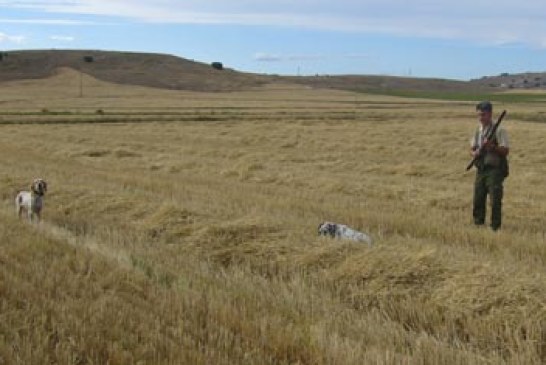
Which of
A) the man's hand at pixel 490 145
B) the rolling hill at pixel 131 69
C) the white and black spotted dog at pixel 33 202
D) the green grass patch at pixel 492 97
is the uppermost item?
the rolling hill at pixel 131 69

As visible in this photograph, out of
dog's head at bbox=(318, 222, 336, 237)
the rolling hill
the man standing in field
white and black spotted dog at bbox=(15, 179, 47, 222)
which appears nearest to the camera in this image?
dog's head at bbox=(318, 222, 336, 237)

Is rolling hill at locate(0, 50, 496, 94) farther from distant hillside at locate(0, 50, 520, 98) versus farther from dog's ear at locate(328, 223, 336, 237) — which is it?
dog's ear at locate(328, 223, 336, 237)

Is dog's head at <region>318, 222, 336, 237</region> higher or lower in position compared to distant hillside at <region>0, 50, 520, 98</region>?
lower

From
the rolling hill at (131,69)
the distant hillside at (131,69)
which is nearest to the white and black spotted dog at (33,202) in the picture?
the rolling hill at (131,69)

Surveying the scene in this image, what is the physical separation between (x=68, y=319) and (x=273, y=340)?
1518 millimetres

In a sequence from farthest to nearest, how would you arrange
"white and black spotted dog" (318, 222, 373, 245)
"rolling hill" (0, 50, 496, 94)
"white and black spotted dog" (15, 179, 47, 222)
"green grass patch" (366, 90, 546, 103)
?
1. "rolling hill" (0, 50, 496, 94)
2. "green grass patch" (366, 90, 546, 103)
3. "white and black spotted dog" (15, 179, 47, 222)
4. "white and black spotted dog" (318, 222, 373, 245)

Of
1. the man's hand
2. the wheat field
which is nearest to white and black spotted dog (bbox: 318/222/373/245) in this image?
the wheat field

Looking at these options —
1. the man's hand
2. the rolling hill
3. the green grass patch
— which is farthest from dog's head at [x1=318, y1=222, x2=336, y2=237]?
the rolling hill

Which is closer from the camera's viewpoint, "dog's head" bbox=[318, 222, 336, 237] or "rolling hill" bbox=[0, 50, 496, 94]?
"dog's head" bbox=[318, 222, 336, 237]

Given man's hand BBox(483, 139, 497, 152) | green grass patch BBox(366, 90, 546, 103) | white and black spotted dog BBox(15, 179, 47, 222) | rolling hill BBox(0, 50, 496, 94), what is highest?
rolling hill BBox(0, 50, 496, 94)

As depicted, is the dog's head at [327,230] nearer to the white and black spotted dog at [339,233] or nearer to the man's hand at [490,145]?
the white and black spotted dog at [339,233]

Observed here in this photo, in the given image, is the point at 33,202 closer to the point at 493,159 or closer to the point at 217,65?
the point at 493,159

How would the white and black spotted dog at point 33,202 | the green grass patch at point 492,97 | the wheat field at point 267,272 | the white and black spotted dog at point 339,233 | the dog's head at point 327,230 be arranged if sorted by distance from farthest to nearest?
the green grass patch at point 492,97 < the white and black spotted dog at point 33,202 < the dog's head at point 327,230 < the white and black spotted dog at point 339,233 < the wheat field at point 267,272

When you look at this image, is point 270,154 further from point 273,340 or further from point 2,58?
point 2,58
